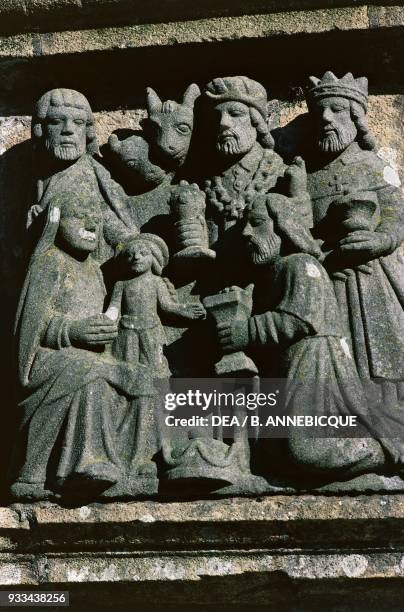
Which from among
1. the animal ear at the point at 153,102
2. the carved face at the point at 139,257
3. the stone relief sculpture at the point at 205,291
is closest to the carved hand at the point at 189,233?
the stone relief sculpture at the point at 205,291

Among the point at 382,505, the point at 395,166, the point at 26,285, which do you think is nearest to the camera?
the point at 382,505

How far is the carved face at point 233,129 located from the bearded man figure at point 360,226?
332 mm

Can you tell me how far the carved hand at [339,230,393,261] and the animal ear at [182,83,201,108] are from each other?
110 cm

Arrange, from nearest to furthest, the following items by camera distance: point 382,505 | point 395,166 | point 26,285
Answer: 1. point 382,505
2. point 26,285
3. point 395,166

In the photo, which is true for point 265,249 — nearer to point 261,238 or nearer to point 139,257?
point 261,238

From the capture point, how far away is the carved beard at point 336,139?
7.30 meters

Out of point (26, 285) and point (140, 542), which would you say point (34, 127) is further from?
point (140, 542)

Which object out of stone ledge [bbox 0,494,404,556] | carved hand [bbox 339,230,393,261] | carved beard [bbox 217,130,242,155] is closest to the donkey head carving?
carved beard [bbox 217,130,242,155]

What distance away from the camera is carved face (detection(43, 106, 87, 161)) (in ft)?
24.2

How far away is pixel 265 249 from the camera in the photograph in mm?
7004

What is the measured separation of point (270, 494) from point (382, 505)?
500 mm

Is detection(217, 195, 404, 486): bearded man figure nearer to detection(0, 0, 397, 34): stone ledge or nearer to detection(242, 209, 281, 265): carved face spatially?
detection(242, 209, 281, 265): carved face

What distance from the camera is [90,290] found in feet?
23.3

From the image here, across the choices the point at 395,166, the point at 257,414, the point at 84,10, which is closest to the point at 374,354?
the point at 257,414
